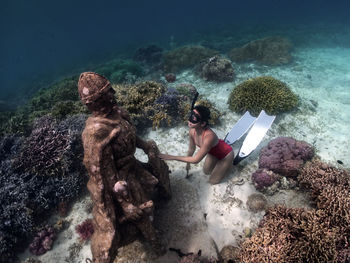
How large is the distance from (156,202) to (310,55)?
18623 millimetres

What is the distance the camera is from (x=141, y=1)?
447 ft

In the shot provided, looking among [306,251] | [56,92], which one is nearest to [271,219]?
[306,251]

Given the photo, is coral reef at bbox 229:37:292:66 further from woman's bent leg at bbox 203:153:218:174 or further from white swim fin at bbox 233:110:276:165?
woman's bent leg at bbox 203:153:218:174

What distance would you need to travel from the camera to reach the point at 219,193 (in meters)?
5.07

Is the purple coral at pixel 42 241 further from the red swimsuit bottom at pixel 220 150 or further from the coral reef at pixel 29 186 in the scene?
the red swimsuit bottom at pixel 220 150

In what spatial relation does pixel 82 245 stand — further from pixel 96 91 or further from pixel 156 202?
pixel 96 91

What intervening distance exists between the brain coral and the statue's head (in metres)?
6.56

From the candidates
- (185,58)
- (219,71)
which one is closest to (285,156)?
(219,71)

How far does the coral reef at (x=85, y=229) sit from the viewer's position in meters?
4.52

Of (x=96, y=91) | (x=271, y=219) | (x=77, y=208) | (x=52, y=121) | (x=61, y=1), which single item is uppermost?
(x=61, y=1)

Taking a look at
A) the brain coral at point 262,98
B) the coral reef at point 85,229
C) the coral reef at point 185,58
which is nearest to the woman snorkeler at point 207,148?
the coral reef at point 85,229

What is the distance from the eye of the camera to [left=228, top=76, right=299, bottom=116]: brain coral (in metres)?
7.77

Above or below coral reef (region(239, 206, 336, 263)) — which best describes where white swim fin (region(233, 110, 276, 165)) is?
below

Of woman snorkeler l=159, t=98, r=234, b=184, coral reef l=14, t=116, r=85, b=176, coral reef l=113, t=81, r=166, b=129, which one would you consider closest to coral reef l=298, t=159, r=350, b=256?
woman snorkeler l=159, t=98, r=234, b=184
